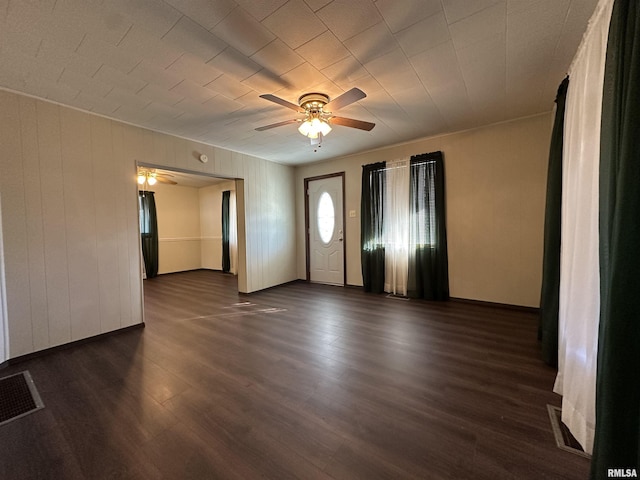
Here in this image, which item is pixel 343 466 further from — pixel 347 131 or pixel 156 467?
pixel 347 131

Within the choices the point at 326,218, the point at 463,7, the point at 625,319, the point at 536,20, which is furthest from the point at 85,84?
the point at 326,218

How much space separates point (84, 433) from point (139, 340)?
1.48 metres

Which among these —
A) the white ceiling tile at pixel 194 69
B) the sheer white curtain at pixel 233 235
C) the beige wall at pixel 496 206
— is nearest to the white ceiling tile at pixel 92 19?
the white ceiling tile at pixel 194 69

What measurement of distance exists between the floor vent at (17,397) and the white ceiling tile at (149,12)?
2.79 meters

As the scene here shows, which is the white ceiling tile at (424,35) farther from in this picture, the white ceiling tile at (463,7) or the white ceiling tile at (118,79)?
the white ceiling tile at (118,79)

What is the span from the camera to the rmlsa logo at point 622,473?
0.86 metres

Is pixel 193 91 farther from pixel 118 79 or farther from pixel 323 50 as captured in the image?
pixel 323 50

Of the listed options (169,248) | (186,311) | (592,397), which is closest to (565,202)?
(592,397)

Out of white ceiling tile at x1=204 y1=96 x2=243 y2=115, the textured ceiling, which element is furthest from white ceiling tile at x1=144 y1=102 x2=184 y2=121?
white ceiling tile at x1=204 y1=96 x2=243 y2=115

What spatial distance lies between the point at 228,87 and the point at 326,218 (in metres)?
3.43

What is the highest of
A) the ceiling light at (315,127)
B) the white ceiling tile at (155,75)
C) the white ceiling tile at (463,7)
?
the white ceiling tile at (463,7)

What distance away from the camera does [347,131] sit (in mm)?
3705

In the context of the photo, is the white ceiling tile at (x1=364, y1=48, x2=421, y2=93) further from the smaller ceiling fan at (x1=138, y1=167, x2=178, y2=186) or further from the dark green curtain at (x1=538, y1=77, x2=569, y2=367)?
the smaller ceiling fan at (x1=138, y1=167, x2=178, y2=186)

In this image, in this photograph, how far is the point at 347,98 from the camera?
7.10ft
